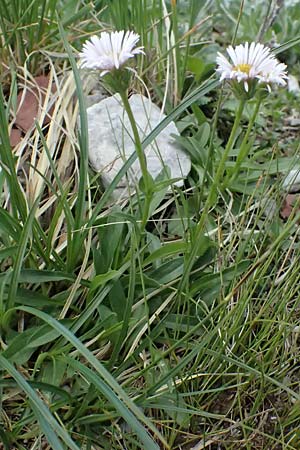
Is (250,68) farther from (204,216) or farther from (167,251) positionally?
(167,251)

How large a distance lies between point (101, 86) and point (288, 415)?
3.04 feet

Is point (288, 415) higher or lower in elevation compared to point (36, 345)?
lower

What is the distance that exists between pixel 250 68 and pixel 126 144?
61 centimetres

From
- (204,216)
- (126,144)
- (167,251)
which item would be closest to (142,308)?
(167,251)

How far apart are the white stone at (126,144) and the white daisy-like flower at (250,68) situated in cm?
47

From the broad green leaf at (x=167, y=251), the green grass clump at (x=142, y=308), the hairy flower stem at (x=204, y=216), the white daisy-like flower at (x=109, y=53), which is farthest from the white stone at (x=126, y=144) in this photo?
the white daisy-like flower at (x=109, y=53)

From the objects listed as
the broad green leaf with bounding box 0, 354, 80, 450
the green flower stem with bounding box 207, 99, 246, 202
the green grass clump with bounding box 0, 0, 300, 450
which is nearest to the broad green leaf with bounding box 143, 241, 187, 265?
the green grass clump with bounding box 0, 0, 300, 450

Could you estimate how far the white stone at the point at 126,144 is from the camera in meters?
1.53

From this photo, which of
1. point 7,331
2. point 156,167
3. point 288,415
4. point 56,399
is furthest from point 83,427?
point 156,167

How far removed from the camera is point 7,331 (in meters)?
1.27

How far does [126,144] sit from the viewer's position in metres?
1.58

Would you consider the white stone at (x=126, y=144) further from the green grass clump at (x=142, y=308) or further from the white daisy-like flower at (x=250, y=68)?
the white daisy-like flower at (x=250, y=68)

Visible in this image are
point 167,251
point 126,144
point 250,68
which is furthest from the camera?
point 126,144

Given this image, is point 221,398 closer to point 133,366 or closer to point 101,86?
point 133,366
